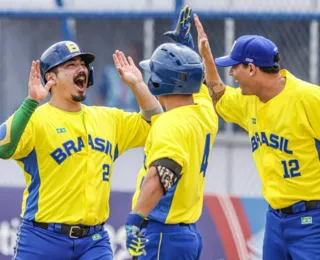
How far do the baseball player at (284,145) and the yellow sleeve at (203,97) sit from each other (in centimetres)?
23

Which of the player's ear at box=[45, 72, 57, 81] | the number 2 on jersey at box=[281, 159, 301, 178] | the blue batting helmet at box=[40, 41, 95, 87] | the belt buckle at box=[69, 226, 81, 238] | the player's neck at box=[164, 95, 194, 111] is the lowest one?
the belt buckle at box=[69, 226, 81, 238]

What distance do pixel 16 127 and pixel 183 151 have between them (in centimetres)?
126

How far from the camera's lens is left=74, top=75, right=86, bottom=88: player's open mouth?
6.81 meters

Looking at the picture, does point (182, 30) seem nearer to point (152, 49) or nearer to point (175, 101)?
point (175, 101)

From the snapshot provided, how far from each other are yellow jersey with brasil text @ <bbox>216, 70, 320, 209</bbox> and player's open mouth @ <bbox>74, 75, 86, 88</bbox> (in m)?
1.24

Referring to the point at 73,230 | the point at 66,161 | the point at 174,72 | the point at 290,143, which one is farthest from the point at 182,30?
the point at 73,230

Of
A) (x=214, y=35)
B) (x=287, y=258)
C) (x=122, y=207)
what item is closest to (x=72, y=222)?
(x=287, y=258)

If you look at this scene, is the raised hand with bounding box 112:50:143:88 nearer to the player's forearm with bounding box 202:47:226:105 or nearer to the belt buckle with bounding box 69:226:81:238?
the player's forearm with bounding box 202:47:226:105

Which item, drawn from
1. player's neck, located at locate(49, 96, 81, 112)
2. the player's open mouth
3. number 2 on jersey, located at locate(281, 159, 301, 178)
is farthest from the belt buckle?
number 2 on jersey, located at locate(281, 159, 301, 178)

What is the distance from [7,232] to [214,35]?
321 centimetres

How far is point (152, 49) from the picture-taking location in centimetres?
1112

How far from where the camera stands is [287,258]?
6.68 m

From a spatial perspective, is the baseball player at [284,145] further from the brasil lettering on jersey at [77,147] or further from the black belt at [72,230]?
the black belt at [72,230]

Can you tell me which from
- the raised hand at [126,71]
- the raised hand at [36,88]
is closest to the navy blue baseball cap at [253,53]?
the raised hand at [126,71]
